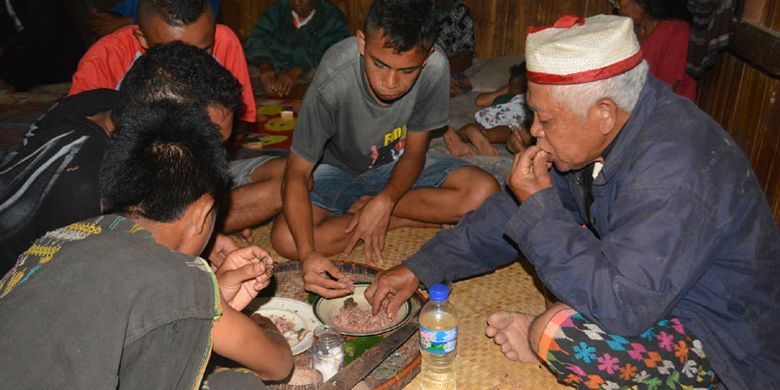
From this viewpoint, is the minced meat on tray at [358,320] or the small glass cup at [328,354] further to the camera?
the minced meat on tray at [358,320]

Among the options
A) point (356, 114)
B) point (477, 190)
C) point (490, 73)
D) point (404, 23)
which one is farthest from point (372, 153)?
point (490, 73)

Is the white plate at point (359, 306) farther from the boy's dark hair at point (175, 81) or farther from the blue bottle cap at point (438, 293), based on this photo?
the boy's dark hair at point (175, 81)

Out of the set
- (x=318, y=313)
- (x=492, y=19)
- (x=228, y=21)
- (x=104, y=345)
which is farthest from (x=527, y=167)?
(x=228, y=21)

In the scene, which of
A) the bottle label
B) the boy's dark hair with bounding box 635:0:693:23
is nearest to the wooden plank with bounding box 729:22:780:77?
the boy's dark hair with bounding box 635:0:693:23

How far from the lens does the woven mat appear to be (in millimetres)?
1923

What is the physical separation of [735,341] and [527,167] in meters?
0.67

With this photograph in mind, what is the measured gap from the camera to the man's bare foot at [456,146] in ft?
11.9

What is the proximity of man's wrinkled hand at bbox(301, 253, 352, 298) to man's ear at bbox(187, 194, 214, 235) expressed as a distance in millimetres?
817

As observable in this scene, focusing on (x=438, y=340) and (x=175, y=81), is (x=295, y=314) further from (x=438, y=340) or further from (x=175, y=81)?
(x=175, y=81)

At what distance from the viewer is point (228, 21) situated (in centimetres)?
584

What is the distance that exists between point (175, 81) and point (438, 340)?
1063 millimetres

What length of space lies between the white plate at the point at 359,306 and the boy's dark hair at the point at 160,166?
84cm

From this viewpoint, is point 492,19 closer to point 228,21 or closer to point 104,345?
point 228,21

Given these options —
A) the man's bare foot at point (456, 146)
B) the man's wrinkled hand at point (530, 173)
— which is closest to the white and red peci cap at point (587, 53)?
the man's wrinkled hand at point (530, 173)
